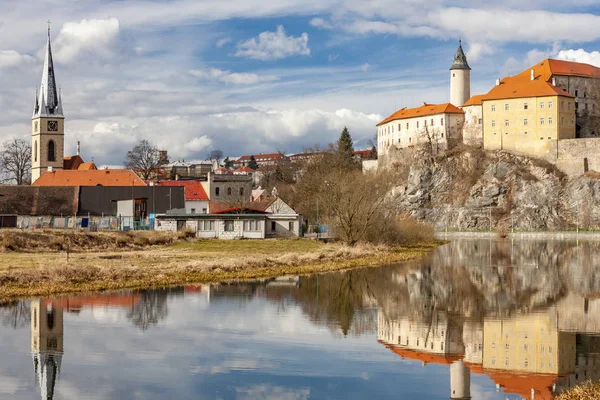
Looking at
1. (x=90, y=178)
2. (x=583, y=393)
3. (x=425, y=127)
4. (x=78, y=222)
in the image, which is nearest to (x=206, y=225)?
(x=78, y=222)

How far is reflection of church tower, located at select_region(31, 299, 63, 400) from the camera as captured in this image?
15000 mm

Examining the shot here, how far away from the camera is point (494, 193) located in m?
89.5

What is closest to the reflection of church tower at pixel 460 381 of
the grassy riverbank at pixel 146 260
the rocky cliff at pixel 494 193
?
the grassy riverbank at pixel 146 260

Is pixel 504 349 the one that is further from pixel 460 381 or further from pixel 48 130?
pixel 48 130

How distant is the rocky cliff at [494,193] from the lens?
3381 inches

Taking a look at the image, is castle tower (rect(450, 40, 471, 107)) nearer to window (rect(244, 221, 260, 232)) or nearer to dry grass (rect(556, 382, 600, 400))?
window (rect(244, 221, 260, 232))

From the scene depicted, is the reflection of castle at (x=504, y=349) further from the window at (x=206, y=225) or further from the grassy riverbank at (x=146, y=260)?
the window at (x=206, y=225)

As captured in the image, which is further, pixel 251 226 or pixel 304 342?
Answer: pixel 251 226

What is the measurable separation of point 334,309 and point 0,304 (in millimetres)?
9608

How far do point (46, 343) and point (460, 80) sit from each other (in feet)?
308

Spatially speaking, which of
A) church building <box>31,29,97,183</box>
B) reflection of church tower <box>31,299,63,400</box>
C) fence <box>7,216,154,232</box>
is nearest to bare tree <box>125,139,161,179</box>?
church building <box>31,29,97,183</box>

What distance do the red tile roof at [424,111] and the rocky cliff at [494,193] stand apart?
543 cm

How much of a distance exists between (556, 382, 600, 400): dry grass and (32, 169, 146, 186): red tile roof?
234 ft

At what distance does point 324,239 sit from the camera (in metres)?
57.0
